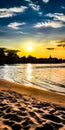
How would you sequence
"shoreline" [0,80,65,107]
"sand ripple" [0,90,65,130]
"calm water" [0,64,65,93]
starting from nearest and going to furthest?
"sand ripple" [0,90,65,130], "shoreline" [0,80,65,107], "calm water" [0,64,65,93]

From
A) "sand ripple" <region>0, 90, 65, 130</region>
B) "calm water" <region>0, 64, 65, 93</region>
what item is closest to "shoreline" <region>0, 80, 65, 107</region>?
"calm water" <region>0, 64, 65, 93</region>

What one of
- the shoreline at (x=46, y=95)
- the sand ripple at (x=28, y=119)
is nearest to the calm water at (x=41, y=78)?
the shoreline at (x=46, y=95)

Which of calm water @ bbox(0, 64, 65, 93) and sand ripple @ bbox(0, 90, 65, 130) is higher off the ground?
sand ripple @ bbox(0, 90, 65, 130)

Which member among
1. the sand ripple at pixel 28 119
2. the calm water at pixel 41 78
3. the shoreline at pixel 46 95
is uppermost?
the sand ripple at pixel 28 119

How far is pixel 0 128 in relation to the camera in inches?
238

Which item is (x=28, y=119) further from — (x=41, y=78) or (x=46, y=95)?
(x=41, y=78)

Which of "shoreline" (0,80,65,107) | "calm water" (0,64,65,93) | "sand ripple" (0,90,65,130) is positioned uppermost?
"sand ripple" (0,90,65,130)

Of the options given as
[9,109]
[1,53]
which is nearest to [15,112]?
[9,109]

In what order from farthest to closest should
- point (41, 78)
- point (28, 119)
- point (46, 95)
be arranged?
1. point (41, 78)
2. point (46, 95)
3. point (28, 119)

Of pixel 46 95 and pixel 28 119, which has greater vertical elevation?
pixel 28 119

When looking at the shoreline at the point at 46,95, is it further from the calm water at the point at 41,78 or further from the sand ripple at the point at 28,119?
the sand ripple at the point at 28,119

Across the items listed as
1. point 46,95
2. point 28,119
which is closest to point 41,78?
point 46,95

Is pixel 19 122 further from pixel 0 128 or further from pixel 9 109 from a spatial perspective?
pixel 9 109

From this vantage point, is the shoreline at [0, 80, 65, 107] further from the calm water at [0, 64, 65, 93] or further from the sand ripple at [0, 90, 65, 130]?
the sand ripple at [0, 90, 65, 130]
